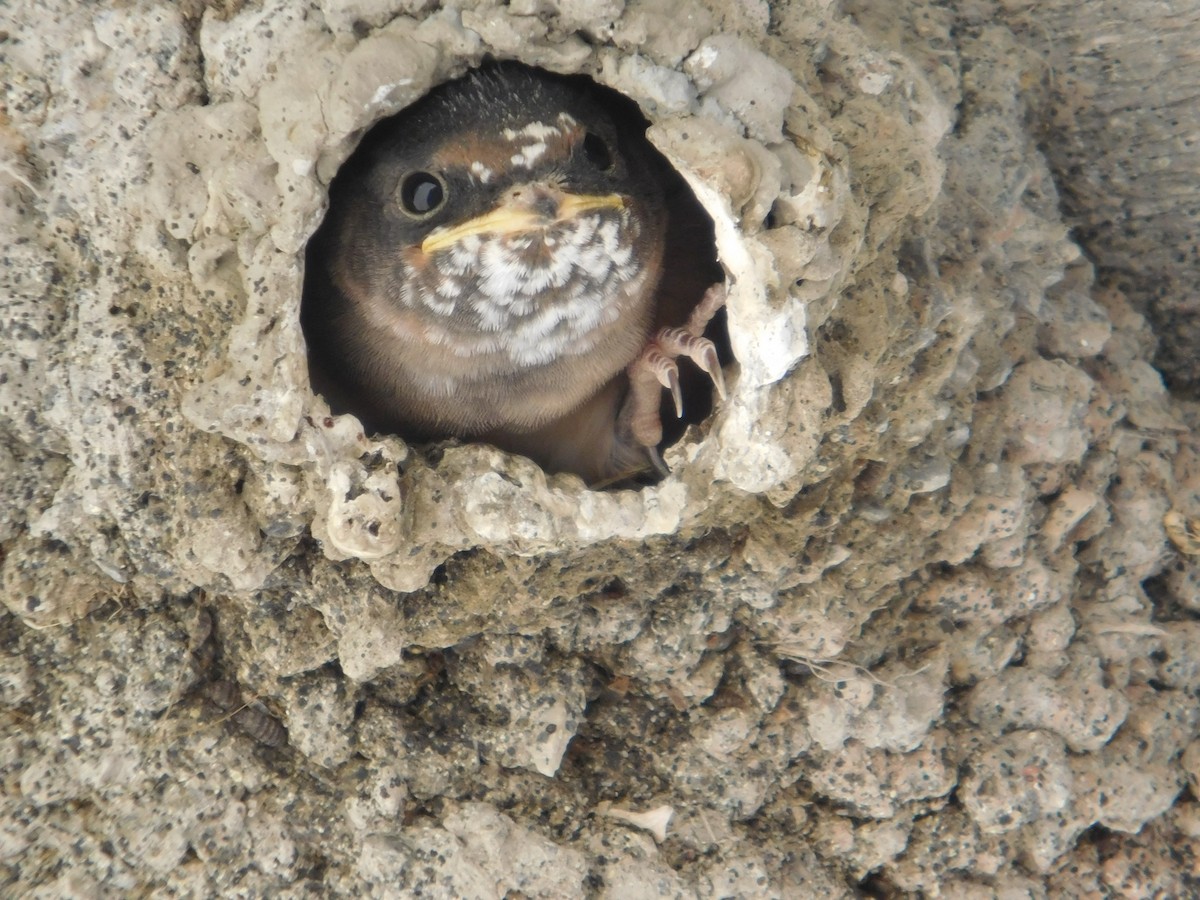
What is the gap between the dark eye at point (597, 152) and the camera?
7.92 feet

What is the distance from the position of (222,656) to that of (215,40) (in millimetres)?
1421

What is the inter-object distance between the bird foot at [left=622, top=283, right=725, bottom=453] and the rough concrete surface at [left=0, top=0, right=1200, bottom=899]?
12 cm

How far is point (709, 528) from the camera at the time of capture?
2523 mm

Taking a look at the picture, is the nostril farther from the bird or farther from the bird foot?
the bird foot

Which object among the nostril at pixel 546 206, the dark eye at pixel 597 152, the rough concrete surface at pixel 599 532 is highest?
the nostril at pixel 546 206

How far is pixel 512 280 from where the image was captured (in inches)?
91.7

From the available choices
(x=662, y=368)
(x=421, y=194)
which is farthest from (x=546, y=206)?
(x=662, y=368)

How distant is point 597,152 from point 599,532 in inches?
35.5

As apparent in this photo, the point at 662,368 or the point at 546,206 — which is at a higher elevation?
the point at 546,206

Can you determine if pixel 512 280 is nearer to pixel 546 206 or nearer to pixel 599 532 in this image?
pixel 546 206

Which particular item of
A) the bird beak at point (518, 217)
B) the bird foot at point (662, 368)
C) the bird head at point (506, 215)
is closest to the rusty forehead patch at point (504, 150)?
the bird head at point (506, 215)

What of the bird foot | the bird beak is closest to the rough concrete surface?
the bird foot

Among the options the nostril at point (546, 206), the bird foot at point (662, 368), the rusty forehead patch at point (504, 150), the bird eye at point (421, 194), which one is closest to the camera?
the nostril at point (546, 206)

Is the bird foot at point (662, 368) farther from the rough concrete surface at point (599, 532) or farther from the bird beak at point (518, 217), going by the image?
the bird beak at point (518, 217)
